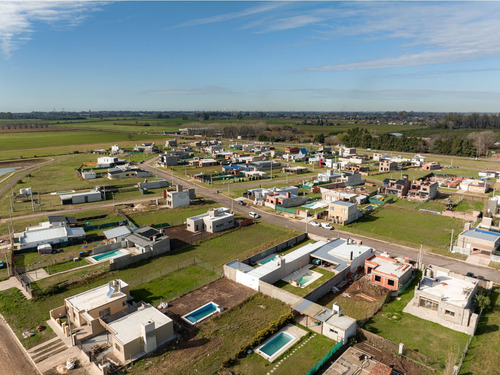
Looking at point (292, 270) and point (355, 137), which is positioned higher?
point (355, 137)

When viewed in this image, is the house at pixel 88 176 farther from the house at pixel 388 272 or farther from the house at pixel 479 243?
the house at pixel 479 243

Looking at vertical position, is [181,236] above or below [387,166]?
below

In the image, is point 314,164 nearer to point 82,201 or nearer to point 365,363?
point 82,201

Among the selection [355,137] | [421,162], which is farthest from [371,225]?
[355,137]

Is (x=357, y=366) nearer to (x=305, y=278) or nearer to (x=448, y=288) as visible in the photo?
(x=305, y=278)

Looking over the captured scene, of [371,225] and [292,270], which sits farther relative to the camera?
[371,225]

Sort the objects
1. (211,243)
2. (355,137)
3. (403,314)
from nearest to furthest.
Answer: (403,314), (211,243), (355,137)

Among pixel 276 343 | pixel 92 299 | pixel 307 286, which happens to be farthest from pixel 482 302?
pixel 92 299

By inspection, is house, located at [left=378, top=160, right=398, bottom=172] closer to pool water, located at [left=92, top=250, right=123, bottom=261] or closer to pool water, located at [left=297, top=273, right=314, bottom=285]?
pool water, located at [left=297, top=273, right=314, bottom=285]
